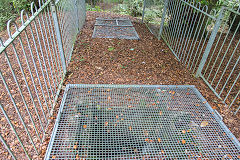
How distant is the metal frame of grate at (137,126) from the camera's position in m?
2.30

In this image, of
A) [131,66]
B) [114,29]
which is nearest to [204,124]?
[131,66]

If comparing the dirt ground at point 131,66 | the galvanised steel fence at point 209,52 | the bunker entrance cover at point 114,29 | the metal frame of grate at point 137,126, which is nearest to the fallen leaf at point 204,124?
the metal frame of grate at point 137,126

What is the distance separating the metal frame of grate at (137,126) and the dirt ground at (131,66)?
261 millimetres

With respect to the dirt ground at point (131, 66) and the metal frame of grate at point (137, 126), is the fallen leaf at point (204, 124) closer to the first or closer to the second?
the metal frame of grate at point (137, 126)

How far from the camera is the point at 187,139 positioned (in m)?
2.49

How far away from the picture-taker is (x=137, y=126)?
8.64 ft

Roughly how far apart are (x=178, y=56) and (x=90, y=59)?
236cm

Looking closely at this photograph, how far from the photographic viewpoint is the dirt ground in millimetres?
3560

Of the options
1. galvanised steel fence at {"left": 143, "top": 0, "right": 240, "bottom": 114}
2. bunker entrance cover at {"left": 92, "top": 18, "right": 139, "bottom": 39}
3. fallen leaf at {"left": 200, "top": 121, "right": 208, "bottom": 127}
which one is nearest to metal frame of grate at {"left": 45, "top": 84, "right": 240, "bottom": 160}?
fallen leaf at {"left": 200, "top": 121, "right": 208, "bottom": 127}

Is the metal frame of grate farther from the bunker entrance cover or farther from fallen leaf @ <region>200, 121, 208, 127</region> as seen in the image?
the bunker entrance cover

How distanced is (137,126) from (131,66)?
1.90 m

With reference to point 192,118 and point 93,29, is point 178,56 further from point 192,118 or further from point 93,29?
point 93,29

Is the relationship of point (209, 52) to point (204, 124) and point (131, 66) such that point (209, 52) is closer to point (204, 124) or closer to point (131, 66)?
point (131, 66)

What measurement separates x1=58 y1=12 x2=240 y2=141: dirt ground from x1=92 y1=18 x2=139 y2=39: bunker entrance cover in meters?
0.33
